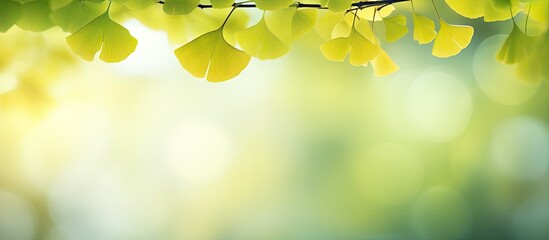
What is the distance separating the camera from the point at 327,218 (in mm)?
1776

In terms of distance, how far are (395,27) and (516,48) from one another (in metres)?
0.07

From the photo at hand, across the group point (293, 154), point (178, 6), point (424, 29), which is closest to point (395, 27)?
point (424, 29)

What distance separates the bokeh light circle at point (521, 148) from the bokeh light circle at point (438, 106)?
116 millimetres

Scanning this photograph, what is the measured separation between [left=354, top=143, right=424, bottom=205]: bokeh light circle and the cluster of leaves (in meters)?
1.46

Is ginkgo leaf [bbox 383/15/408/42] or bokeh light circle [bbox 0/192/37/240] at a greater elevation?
ginkgo leaf [bbox 383/15/408/42]

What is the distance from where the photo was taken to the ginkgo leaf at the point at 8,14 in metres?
0.29

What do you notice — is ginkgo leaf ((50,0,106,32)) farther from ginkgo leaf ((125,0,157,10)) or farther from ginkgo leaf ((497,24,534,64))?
ginkgo leaf ((497,24,534,64))

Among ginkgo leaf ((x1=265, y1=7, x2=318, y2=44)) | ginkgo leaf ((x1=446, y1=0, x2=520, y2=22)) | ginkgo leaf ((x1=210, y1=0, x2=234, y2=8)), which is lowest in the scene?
ginkgo leaf ((x1=210, y1=0, x2=234, y2=8))

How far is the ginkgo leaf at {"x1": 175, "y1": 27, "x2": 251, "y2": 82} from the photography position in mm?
295

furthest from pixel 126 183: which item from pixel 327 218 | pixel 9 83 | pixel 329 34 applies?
pixel 329 34

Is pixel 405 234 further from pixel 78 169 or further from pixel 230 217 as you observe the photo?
pixel 78 169

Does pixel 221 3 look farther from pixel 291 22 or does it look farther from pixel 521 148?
pixel 521 148

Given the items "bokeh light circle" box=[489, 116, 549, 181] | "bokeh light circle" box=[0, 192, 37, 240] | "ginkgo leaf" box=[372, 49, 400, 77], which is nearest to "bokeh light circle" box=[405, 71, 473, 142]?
"bokeh light circle" box=[489, 116, 549, 181]

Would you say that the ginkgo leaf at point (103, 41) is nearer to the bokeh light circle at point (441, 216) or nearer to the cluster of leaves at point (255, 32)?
the cluster of leaves at point (255, 32)
